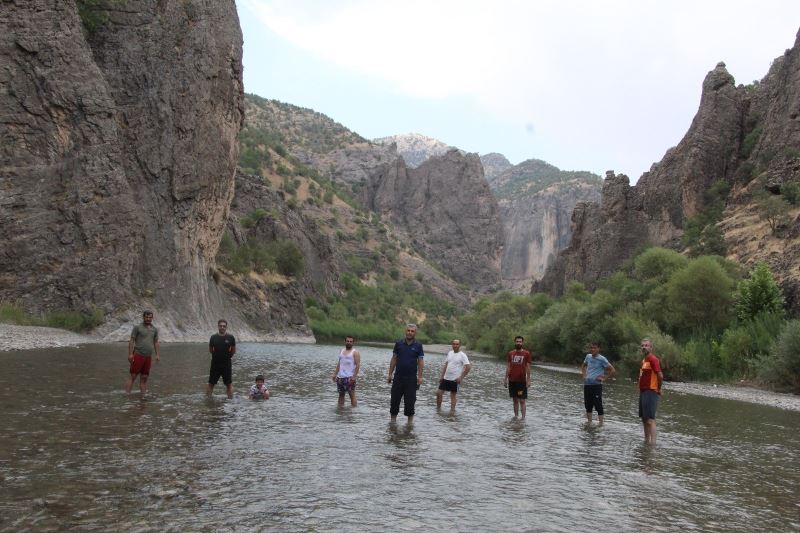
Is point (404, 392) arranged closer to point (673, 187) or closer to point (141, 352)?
point (141, 352)

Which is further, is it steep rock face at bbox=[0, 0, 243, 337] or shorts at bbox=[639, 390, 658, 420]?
steep rock face at bbox=[0, 0, 243, 337]

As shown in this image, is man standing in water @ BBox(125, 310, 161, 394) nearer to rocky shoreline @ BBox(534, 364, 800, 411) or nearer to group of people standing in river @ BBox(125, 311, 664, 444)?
group of people standing in river @ BBox(125, 311, 664, 444)

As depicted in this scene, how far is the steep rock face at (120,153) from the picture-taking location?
42719 mm

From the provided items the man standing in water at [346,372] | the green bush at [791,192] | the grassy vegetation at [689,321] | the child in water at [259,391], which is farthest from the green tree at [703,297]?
the child in water at [259,391]

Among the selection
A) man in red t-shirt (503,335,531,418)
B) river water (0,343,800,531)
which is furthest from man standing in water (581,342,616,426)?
man in red t-shirt (503,335,531,418)

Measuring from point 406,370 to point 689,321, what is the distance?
33.1 m

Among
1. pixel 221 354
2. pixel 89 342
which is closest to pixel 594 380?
pixel 221 354

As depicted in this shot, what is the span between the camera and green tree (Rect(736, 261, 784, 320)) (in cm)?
3747

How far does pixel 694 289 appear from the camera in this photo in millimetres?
41469

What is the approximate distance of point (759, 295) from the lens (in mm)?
38344

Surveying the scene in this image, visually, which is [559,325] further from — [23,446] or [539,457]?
[23,446]

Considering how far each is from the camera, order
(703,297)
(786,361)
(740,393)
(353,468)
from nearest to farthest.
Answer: (353,468), (740,393), (786,361), (703,297)

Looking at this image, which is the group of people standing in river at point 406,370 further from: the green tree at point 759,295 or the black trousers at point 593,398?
the green tree at point 759,295

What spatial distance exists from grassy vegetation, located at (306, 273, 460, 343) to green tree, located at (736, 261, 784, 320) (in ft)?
213
